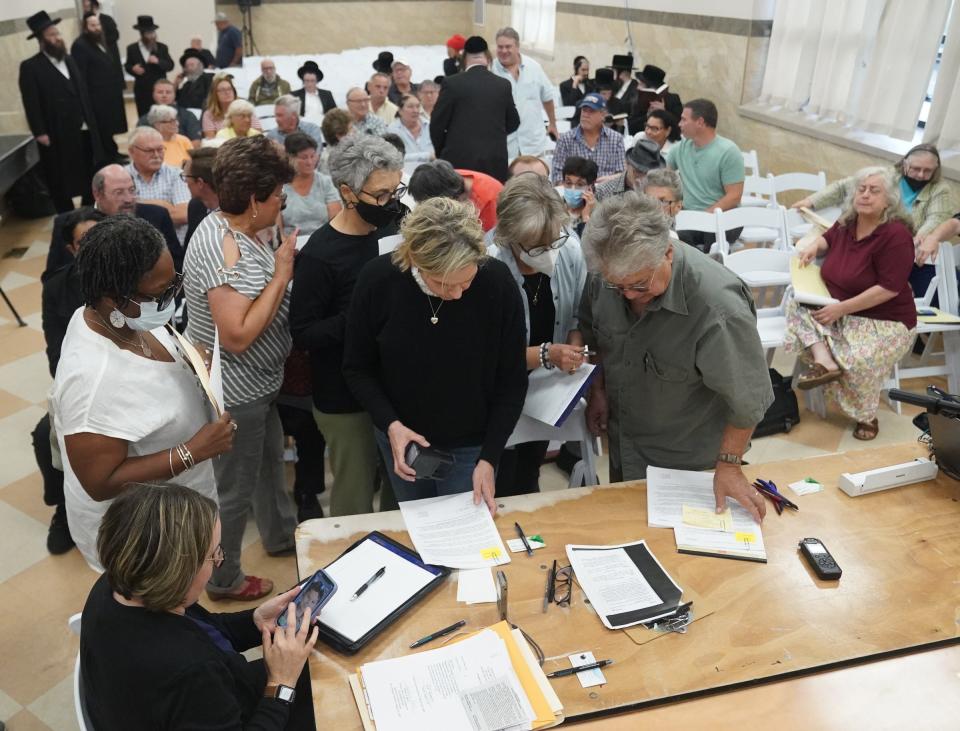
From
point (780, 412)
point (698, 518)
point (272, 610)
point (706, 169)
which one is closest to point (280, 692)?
point (272, 610)

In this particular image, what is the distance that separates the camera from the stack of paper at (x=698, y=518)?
2.07 metres

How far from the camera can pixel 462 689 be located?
162 cm

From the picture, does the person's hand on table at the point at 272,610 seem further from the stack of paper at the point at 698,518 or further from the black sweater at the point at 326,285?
the stack of paper at the point at 698,518

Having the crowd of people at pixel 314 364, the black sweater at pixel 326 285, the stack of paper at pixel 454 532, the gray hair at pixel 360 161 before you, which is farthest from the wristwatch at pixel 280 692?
the gray hair at pixel 360 161

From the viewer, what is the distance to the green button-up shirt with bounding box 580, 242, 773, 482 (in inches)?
85.1

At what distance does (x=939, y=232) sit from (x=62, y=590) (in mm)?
5436

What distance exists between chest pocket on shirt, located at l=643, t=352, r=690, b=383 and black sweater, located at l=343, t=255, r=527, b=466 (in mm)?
399

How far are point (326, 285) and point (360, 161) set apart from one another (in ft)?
1.46

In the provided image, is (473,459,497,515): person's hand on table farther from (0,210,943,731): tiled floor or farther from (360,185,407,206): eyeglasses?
(0,210,943,731): tiled floor

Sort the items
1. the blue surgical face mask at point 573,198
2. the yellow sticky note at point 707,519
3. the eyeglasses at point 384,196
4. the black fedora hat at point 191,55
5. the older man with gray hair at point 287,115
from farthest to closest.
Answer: the black fedora hat at point 191,55, the older man with gray hair at point 287,115, the blue surgical face mask at point 573,198, the eyeglasses at point 384,196, the yellow sticky note at point 707,519

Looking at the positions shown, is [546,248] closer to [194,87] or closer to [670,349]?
[670,349]

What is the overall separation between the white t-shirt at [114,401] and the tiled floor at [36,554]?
84 centimetres

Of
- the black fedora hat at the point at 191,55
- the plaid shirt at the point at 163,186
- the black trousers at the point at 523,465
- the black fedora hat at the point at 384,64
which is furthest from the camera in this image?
the black fedora hat at the point at 384,64

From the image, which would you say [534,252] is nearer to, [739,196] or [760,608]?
[760,608]
